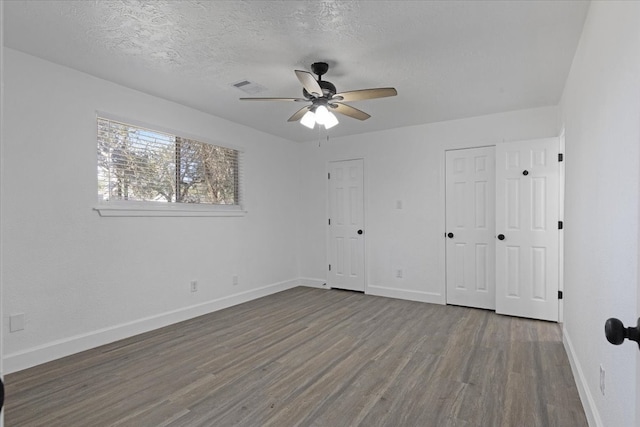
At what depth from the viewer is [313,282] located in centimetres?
591

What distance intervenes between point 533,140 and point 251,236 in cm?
375

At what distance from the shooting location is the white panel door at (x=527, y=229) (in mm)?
3951

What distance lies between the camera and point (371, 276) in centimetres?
538

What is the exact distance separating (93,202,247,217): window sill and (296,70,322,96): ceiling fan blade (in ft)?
7.15

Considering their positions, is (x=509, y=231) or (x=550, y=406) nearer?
(x=550, y=406)

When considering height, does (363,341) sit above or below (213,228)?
below

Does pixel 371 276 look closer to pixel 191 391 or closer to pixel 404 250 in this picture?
pixel 404 250

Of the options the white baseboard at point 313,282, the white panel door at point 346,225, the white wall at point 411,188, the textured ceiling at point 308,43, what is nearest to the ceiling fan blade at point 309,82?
the textured ceiling at point 308,43

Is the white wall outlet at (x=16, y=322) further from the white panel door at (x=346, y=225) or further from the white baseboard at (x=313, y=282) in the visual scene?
the white panel door at (x=346, y=225)

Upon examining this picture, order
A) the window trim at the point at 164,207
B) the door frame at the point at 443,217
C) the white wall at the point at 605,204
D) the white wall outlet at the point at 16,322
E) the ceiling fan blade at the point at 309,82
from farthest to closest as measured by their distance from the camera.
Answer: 1. the door frame at the point at 443,217
2. the window trim at the point at 164,207
3. the white wall outlet at the point at 16,322
4. the ceiling fan blade at the point at 309,82
5. the white wall at the point at 605,204

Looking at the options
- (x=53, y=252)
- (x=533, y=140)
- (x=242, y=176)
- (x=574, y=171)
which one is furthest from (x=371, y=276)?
(x=53, y=252)

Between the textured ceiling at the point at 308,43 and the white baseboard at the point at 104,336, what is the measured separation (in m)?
2.38

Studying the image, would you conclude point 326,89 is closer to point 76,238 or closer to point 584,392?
point 76,238

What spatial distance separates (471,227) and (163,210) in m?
3.77
